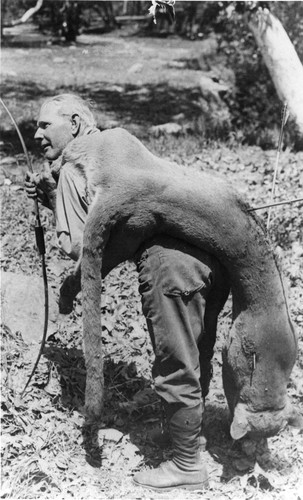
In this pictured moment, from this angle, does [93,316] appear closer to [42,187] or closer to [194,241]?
[194,241]

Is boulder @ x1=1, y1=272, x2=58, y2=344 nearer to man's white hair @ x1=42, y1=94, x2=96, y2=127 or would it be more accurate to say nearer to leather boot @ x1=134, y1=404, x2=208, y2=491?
leather boot @ x1=134, y1=404, x2=208, y2=491

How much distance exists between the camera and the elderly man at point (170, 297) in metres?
3.44

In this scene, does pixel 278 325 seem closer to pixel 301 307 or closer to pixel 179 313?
pixel 179 313

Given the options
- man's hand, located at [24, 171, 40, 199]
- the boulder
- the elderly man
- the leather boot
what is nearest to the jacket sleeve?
the elderly man

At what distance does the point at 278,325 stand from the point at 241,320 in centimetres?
19

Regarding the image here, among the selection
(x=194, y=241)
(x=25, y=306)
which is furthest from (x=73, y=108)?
(x=25, y=306)

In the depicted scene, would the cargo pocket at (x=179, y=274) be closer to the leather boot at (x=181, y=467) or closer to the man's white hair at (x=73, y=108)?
the leather boot at (x=181, y=467)

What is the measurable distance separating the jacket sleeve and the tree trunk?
546 centimetres

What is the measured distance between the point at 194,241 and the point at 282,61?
574cm

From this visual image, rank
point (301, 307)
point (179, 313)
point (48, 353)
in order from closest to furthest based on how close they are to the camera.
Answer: point (179, 313) < point (48, 353) < point (301, 307)

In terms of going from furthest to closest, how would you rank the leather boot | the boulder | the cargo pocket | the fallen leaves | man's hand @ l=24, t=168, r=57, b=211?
the boulder < man's hand @ l=24, t=168, r=57, b=211 < the fallen leaves < the leather boot < the cargo pocket

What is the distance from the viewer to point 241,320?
11.7 ft

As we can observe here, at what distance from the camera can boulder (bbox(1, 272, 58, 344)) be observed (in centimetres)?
516

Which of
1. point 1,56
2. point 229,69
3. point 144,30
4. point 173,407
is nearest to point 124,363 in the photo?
point 173,407
